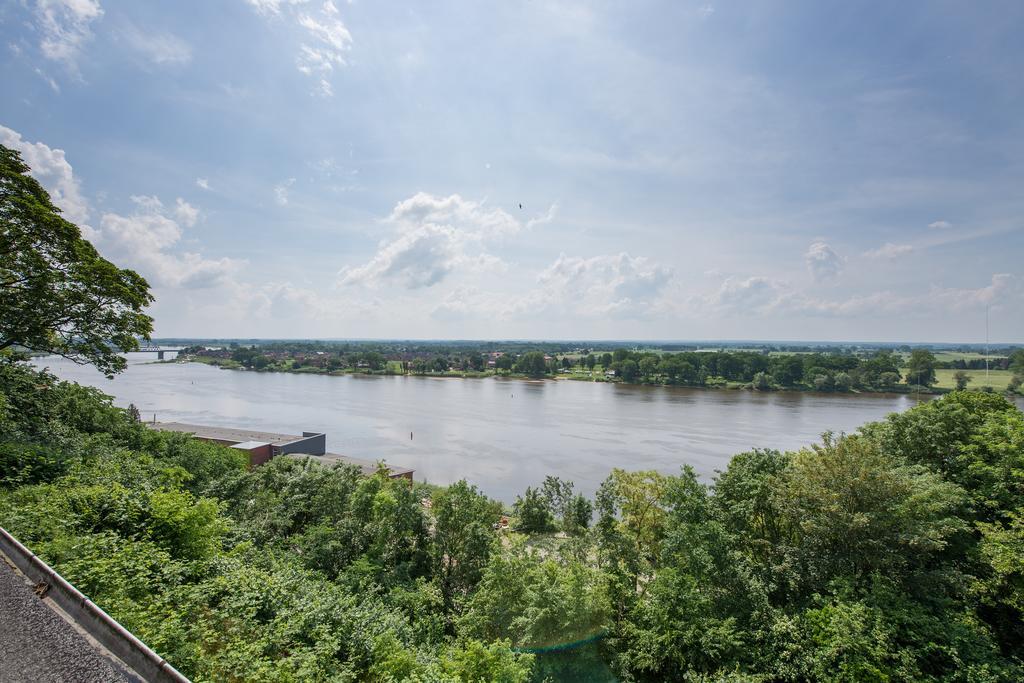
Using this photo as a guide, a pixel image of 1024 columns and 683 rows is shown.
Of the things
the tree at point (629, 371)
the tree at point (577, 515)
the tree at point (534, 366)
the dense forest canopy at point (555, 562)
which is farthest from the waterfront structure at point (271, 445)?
the tree at point (534, 366)

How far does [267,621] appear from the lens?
15.8 ft

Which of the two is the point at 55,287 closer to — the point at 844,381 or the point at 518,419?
the point at 518,419

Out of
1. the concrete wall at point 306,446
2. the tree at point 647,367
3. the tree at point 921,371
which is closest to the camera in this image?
the concrete wall at point 306,446

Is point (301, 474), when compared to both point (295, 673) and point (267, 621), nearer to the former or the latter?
point (267, 621)

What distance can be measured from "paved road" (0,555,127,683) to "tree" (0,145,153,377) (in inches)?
366

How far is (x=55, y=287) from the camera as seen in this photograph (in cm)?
1026

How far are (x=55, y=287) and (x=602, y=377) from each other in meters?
66.4

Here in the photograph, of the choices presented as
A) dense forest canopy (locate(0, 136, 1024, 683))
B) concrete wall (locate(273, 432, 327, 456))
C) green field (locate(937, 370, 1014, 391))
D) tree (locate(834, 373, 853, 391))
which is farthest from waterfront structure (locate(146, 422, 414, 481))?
green field (locate(937, 370, 1014, 391))

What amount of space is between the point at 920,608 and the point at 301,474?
13.2m

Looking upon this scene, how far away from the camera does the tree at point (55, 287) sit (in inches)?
364

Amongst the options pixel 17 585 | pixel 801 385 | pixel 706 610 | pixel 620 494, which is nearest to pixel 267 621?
pixel 17 585

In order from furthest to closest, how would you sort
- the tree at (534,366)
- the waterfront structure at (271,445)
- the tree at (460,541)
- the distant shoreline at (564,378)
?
the tree at (534,366), the distant shoreline at (564,378), the waterfront structure at (271,445), the tree at (460,541)

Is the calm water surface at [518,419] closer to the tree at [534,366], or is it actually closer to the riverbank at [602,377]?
the riverbank at [602,377]

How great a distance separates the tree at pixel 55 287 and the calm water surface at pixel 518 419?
14.2 metres
